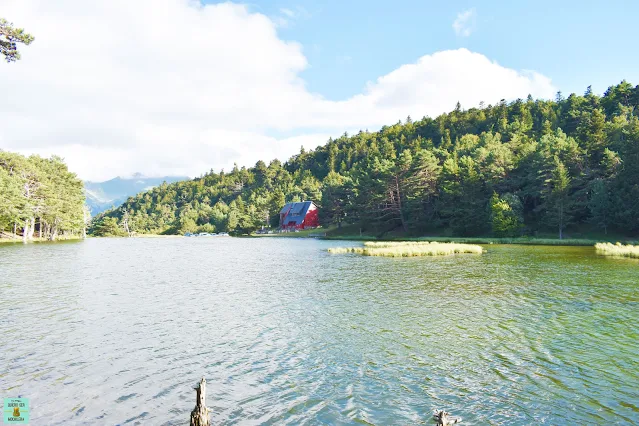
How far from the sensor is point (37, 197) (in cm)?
9838

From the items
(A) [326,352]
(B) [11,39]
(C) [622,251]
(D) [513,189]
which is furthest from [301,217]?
(A) [326,352]

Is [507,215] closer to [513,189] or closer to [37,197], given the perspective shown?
[513,189]

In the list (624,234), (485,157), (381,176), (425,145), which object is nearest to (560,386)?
(624,234)

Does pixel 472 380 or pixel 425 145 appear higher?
pixel 425 145

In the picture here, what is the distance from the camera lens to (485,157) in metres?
88.0

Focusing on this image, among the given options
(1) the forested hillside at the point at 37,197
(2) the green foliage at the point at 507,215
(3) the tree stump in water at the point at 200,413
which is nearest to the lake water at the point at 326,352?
(3) the tree stump in water at the point at 200,413

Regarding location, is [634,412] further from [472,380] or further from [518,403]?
[472,380]

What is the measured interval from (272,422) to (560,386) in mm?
7974

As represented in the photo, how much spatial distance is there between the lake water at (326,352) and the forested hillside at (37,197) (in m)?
71.4

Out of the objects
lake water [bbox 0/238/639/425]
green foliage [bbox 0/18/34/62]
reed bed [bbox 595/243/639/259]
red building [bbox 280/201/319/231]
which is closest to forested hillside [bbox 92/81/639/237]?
reed bed [bbox 595/243/639/259]

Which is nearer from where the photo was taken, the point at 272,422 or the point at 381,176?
the point at 272,422

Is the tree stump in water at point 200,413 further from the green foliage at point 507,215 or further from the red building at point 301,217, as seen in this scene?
the red building at point 301,217

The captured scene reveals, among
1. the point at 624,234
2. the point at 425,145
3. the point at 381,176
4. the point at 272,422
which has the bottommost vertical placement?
the point at 272,422

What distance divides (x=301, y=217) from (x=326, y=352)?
134 meters
